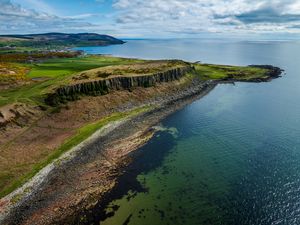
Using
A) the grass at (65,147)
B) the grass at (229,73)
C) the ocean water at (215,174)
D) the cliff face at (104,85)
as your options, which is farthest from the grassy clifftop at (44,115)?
the grass at (229,73)

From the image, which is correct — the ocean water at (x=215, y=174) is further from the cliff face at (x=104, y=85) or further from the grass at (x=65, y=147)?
the cliff face at (x=104, y=85)

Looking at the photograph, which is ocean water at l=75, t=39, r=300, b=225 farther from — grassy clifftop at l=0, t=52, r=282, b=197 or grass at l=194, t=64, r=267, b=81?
grass at l=194, t=64, r=267, b=81

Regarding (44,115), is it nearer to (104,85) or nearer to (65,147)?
(65,147)

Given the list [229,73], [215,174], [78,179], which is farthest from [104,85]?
[229,73]

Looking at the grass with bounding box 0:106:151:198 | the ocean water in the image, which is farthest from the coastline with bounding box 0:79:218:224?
the ocean water

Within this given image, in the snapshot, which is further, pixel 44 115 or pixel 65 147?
pixel 44 115

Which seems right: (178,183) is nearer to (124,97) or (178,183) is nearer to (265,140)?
(265,140)

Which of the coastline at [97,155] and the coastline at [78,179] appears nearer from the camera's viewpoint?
the coastline at [78,179]

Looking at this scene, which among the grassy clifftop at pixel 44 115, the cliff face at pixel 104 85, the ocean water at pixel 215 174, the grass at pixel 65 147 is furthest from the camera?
the cliff face at pixel 104 85
